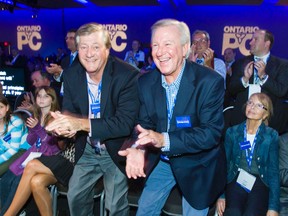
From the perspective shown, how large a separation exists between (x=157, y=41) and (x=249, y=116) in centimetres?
130

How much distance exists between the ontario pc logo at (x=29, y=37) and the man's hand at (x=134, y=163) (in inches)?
535

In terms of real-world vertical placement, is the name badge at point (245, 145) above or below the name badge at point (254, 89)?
below

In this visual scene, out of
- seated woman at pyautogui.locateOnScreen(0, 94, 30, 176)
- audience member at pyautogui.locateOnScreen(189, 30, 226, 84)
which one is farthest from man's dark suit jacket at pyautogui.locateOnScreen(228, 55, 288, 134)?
seated woman at pyautogui.locateOnScreen(0, 94, 30, 176)

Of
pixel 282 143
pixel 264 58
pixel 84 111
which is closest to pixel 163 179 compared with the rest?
pixel 84 111

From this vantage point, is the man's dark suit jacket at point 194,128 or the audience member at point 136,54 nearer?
the man's dark suit jacket at point 194,128

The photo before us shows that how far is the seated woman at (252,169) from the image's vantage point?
239cm

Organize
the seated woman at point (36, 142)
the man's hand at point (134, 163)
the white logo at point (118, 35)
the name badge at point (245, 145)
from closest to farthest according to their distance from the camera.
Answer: the man's hand at point (134, 163)
the name badge at point (245, 145)
the seated woman at point (36, 142)
the white logo at point (118, 35)

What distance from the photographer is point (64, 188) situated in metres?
2.71

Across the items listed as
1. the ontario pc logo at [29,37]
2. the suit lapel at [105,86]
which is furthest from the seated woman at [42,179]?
the ontario pc logo at [29,37]

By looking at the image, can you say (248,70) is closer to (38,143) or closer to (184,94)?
(184,94)

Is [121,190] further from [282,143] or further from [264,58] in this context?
[264,58]

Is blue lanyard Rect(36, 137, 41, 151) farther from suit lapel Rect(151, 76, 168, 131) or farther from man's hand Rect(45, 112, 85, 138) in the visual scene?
suit lapel Rect(151, 76, 168, 131)

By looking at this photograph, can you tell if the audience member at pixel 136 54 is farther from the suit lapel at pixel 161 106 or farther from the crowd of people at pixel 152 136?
the suit lapel at pixel 161 106

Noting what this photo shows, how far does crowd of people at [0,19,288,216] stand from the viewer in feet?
6.11
